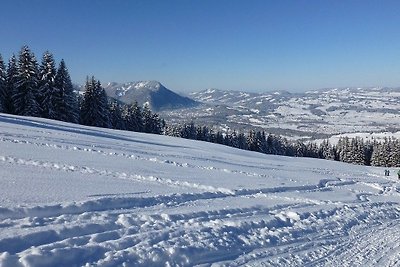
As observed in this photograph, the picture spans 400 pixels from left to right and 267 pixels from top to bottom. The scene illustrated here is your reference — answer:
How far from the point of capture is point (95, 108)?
4594 centimetres

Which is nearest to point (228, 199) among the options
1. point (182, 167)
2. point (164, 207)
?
point (164, 207)

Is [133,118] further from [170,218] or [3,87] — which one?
[170,218]

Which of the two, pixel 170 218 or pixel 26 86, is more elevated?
pixel 26 86

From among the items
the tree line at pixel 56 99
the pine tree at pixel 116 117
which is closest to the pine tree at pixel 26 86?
the tree line at pixel 56 99

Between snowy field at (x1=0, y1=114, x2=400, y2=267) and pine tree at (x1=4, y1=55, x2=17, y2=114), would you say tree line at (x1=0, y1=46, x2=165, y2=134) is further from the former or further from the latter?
snowy field at (x1=0, y1=114, x2=400, y2=267)

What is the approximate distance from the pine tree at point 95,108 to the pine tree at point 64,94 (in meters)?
3.56

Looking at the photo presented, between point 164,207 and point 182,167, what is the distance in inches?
303

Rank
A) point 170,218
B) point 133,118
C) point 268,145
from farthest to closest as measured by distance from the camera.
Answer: point 268,145 < point 133,118 < point 170,218

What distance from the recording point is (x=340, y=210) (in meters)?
12.6

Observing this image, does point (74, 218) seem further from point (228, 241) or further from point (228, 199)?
point (228, 199)

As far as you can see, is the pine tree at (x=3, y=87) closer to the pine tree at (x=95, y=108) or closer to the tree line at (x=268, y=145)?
the pine tree at (x=95, y=108)

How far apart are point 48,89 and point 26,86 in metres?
2.22

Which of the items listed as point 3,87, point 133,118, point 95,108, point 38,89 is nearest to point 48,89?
point 38,89

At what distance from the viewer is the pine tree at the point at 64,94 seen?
133 ft
